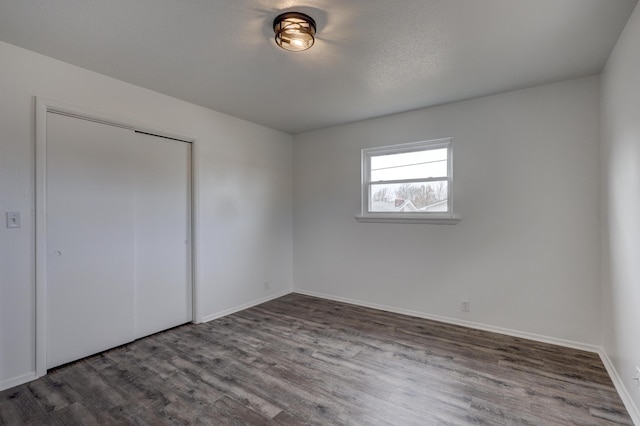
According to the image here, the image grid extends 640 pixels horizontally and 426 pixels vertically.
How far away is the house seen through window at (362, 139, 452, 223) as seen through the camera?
3646 mm

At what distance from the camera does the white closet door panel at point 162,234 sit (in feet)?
10.3

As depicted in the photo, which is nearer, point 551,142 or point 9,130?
point 9,130

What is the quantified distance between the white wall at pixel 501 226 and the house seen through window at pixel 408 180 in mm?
123

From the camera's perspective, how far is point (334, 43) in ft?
7.42

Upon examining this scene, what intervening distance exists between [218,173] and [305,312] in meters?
2.08

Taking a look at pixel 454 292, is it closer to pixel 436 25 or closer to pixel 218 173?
pixel 436 25

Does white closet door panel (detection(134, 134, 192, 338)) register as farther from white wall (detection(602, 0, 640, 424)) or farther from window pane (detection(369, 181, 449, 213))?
white wall (detection(602, 0, 640, 424))

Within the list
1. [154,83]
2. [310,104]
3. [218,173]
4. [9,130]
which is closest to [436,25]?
[310,104]

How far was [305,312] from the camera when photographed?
156 inches

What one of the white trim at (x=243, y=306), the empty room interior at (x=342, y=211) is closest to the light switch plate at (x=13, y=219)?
the empty room interior at (x=342, y=211)

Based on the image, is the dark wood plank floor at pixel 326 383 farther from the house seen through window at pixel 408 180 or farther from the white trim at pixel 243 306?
the house seen through window at pixel 408 180

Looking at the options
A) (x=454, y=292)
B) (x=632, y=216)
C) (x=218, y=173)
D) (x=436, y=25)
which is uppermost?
(x=436, y=25)

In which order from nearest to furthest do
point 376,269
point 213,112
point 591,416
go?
point 591,416 → point 213,112 → point 376,269

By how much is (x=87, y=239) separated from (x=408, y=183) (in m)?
3.43
